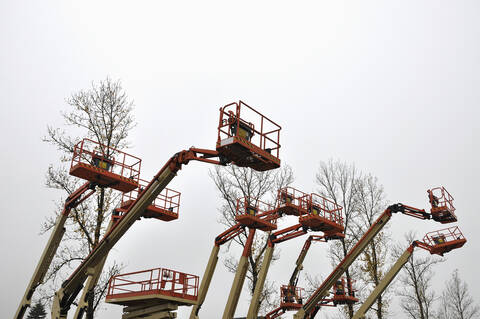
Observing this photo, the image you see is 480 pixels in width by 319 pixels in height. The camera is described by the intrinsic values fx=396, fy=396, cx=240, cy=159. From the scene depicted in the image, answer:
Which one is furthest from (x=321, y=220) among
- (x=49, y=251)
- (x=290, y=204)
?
(x=49, y=251)

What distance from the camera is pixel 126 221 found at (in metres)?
14.6

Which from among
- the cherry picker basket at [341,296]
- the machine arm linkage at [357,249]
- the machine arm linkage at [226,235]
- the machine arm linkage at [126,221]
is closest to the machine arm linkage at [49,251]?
the machine arm linkage at [126,221]

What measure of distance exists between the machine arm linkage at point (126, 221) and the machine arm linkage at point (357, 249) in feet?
40.7

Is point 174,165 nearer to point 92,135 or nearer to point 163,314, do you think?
point 163,314

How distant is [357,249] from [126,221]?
44.0 ft

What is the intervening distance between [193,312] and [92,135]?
36.8 feet

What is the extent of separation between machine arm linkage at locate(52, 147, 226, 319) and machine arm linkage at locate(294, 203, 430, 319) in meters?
12.4

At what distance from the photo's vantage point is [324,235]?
24.3m

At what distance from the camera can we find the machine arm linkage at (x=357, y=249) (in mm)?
21609

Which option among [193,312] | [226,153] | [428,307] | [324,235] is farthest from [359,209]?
[226,153]

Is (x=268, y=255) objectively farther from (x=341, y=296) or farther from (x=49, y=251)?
(x=49, y=251)

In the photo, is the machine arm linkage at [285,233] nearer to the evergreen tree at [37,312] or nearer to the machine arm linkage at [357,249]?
the machine arm linkage at [357,249]

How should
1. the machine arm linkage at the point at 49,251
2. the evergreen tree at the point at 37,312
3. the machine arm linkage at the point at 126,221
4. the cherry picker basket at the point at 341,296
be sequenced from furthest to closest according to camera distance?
the evergreen tree at the point at 37,312 → the cherry picker basket at the point at 341,296 → the machine arm linkage at the point at 49,251 → the machine arm linkage at the point at 126,221

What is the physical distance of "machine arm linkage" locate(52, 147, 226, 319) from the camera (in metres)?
13.3
